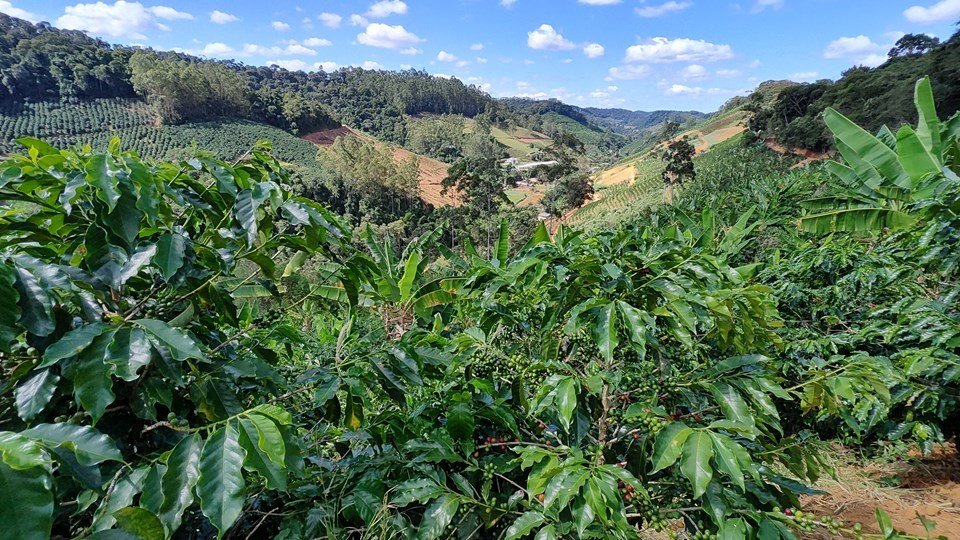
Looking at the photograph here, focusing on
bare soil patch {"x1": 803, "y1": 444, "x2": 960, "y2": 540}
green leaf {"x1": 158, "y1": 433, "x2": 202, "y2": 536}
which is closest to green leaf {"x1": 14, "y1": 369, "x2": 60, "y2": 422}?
green leaf {"x1": 158, "y1": 433, "x2": 202, "y2": 536}

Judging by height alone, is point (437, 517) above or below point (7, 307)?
below

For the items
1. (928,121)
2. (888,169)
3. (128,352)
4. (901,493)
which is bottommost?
(901,493)

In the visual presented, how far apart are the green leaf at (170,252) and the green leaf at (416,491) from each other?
97cm

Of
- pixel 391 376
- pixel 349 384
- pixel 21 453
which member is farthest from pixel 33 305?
pixel 391 376

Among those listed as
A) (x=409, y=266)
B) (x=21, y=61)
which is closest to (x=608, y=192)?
(x=409, y=266)

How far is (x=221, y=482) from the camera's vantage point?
3.22 ft

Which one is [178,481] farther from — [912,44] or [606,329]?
[912,44]

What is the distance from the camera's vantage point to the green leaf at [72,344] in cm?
98

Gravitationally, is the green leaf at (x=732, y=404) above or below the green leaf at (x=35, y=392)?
below

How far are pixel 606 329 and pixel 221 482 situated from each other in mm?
1107

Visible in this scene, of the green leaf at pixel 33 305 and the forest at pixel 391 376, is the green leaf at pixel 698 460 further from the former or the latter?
the green leaf at pixel 33 305

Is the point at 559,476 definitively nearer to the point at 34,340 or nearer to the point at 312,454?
the point at 312,454

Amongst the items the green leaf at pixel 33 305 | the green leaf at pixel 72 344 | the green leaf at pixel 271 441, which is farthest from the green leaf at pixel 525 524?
the green leaf at pixel 33 305

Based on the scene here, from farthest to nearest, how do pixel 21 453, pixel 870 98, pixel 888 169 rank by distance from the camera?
pixel 870 98, pixel 888 169, pixel 21 453
